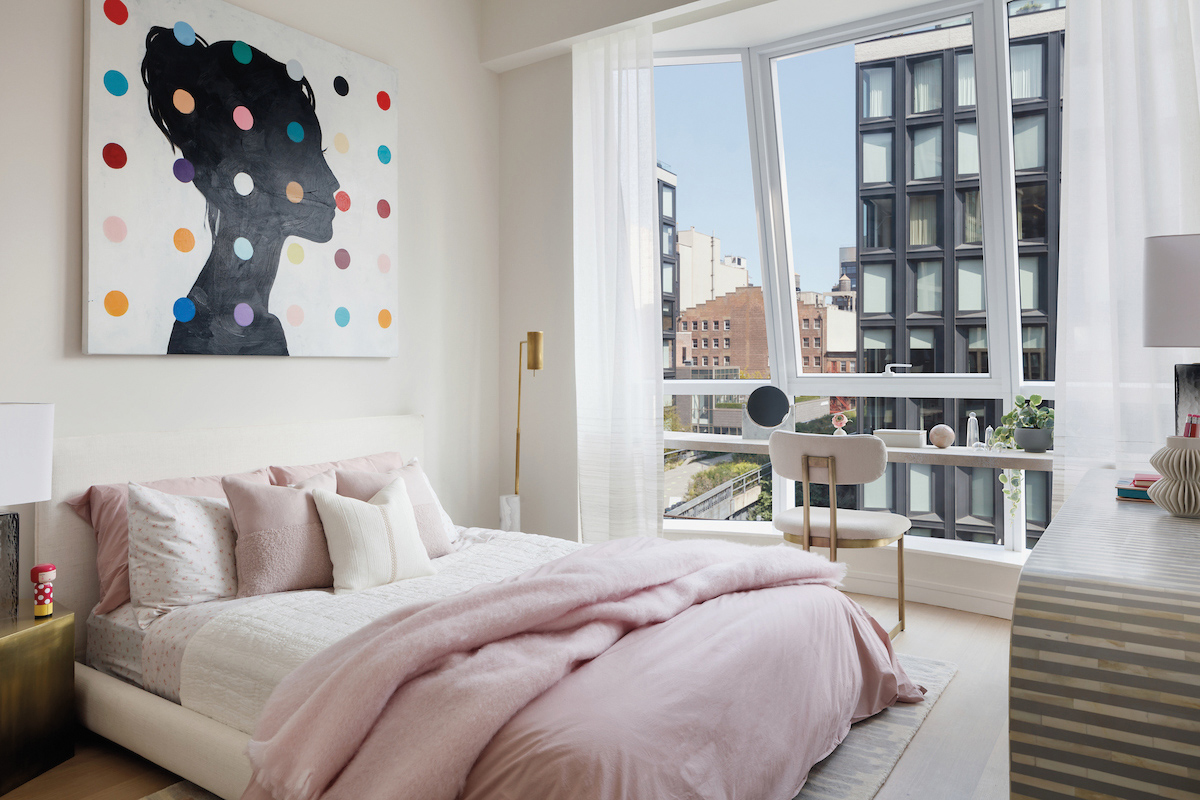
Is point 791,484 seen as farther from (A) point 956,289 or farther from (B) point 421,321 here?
(B) point 421,321

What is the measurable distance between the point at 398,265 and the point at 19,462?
201 centimetres

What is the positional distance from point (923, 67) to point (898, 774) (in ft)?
10.9

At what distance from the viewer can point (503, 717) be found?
1.58m

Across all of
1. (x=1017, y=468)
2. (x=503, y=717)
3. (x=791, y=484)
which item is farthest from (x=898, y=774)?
(x=791, y=484)

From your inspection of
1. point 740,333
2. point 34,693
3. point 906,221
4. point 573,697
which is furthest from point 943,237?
point 34,693

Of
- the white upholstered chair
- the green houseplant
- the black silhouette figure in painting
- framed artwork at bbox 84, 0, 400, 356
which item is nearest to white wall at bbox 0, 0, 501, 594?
framed artwork at bbox 84, 0, 400, 356

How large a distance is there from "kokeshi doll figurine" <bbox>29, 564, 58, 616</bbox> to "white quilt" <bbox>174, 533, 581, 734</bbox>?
0.31m

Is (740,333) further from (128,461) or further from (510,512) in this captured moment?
(128,461)

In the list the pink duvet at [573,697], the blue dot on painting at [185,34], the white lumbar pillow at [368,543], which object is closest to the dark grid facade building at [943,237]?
the pink duvet at [573,697]

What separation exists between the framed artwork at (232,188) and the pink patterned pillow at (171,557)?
0.64 meters

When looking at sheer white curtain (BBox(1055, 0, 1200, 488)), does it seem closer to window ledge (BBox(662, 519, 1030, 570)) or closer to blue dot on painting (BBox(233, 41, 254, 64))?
window ledge (BBox(662, 519, 1030, 570))

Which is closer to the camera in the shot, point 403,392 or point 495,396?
point 403,392

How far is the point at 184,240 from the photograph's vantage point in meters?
2.91

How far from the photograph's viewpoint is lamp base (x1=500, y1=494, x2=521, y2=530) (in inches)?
161
